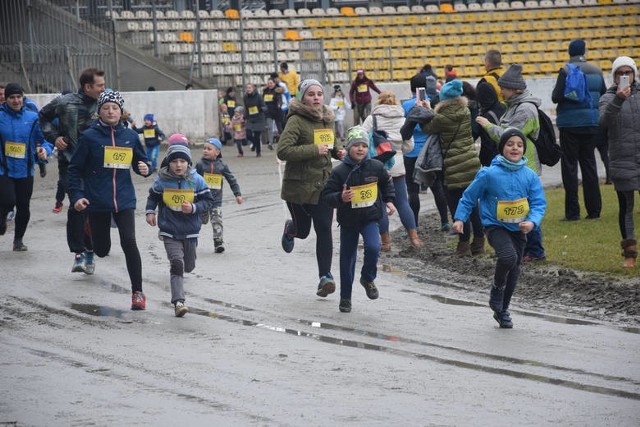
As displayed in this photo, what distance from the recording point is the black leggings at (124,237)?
1094 cm

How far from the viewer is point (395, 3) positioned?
43.4 meters

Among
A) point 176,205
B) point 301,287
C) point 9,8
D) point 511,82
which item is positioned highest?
point 9,8

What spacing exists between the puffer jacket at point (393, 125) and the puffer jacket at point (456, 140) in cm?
76

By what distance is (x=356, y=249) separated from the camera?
435 inches

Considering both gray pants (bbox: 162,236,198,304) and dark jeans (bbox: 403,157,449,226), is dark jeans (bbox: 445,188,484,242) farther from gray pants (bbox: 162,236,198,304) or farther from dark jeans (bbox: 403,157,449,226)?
gray pants (bbox: 162,236,198,304)

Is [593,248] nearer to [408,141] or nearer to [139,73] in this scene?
[408,141]

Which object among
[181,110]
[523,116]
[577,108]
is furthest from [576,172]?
[181,110]

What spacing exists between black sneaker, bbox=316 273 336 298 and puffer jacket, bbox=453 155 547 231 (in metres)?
1.73

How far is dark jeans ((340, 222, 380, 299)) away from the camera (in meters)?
11.0

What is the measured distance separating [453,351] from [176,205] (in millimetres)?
3113

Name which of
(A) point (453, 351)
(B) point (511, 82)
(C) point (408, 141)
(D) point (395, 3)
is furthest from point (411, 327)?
(D) point (395, 3)

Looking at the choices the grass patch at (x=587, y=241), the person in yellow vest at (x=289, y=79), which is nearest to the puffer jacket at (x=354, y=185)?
the grass patch at (x=587, y=241)

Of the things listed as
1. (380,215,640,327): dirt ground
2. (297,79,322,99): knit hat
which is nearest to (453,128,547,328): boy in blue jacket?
(380,215,640,327): dirt ground

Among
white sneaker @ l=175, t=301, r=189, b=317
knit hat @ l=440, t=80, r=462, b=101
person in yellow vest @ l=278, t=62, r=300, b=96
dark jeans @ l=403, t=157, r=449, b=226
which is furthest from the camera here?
person in yellow vest @ l=278, t=62, r=300, b=96
